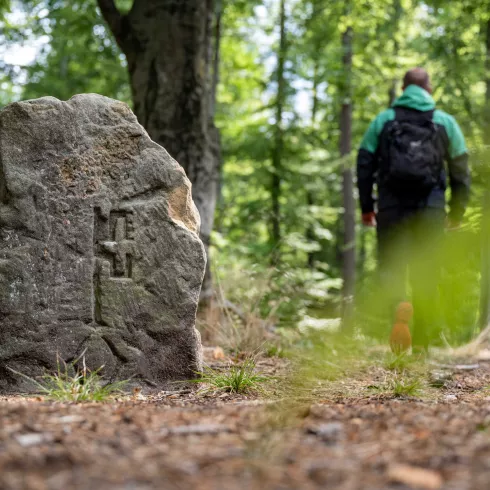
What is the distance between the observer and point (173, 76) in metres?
6.25

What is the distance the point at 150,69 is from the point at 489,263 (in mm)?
3715

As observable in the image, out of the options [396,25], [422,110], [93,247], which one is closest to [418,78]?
[422,110]

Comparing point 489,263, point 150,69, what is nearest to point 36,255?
point 150,69

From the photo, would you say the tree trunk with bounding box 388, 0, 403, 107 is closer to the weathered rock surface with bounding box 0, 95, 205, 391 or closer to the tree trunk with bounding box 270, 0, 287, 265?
the tree trunk with bounding box 270, 0, 287, 265

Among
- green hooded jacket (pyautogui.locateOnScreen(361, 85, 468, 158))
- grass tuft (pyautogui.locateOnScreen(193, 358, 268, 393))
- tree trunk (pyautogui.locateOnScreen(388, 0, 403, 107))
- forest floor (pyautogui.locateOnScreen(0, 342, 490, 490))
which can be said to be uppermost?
tree trunk (pyautogui.locateOnScreen(388, 0, 403, 107))

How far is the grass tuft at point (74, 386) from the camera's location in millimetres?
3170

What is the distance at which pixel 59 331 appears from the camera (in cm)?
382

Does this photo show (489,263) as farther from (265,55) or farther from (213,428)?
(265,55)

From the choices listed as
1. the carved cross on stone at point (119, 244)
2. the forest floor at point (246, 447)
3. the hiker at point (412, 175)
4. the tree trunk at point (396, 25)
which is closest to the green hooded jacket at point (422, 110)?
the hiker at point (412, 175)

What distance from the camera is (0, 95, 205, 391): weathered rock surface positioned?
376 cm

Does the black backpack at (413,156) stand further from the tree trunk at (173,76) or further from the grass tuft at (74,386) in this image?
the grass tuft at (74,386)

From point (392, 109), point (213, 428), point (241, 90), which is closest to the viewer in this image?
point (213, 428)

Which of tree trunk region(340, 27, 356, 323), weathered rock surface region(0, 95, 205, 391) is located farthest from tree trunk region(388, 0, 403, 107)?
weathered rock surface region(0, 95, 205, 391)

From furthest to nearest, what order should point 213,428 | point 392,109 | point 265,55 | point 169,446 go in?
1. point 265,55
2. point 392,109
3. point 213,428
4. point 169,446
